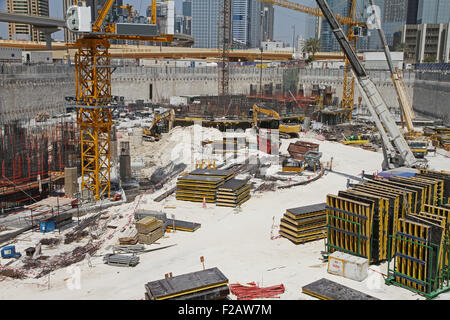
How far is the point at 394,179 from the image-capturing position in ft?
61.4

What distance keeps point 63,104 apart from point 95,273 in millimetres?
40953

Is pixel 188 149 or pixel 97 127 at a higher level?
pixel 97 127

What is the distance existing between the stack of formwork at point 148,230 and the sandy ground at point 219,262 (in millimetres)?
374

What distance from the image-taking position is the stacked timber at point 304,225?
17.8 m

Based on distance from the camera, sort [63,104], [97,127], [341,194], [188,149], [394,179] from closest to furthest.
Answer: [341,194] → [394,179] → [97,127] → [188,149] → [63,104]

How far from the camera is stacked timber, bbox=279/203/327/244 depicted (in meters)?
17.8

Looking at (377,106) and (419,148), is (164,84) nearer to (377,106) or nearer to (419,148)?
(419,148)

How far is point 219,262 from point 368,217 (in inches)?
206

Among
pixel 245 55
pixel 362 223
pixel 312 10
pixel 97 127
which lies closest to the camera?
pixel 362 223

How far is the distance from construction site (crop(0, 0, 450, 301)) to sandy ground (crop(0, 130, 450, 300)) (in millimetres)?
68

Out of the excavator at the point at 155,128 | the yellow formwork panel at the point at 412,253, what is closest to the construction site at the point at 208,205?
the yellow formwork panel at the point at 412,253

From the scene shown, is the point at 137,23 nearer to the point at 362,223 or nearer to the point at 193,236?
the point at 193,236

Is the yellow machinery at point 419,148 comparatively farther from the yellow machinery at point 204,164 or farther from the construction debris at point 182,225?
the construction debris at point 182,225

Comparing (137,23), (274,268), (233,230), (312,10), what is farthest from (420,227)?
(312,10)
